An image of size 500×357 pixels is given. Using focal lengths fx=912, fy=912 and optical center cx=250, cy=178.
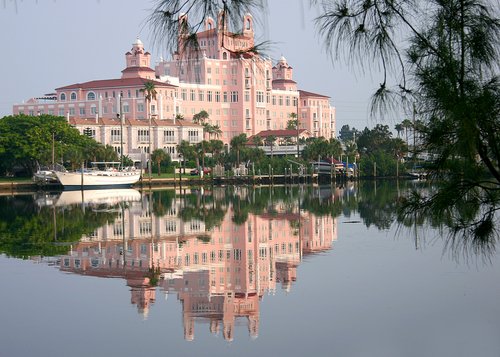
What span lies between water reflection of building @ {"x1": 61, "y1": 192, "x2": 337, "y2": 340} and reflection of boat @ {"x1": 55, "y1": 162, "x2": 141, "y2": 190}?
44.1m

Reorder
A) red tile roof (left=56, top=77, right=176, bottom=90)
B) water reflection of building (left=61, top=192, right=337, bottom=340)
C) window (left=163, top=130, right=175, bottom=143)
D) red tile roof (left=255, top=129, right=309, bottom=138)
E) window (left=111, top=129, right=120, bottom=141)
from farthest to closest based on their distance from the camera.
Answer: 1. red tile roof (left=255, top=129, right=309, bottom=138)
2. red tile roof (left=56, top=77, right=176, bottom=90)
3. window (left=163, top=130, right=175, bottom=143)
4. window (left=111, top=129, right=120, bottom=141)
5. water reflection of building (left=61, top=192, right=337, bottom=340)

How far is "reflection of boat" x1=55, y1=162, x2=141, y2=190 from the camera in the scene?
281ft

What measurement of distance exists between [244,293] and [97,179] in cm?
6986

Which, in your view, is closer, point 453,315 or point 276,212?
point 453,315

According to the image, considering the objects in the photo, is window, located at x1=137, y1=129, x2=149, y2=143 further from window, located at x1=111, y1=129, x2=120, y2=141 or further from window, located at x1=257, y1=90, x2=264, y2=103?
window, located at x1=257, y1=90, x2=264, y2=103

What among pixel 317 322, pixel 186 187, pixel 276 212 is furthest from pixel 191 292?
pixel 186 187

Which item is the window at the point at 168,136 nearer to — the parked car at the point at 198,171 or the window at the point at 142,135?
the window at the point at 142,135

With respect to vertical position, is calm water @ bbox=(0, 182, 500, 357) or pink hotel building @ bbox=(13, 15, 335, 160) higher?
pink hotel building @ bbox=(13, 15, 335, 160)

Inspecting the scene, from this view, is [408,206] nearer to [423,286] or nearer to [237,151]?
[423,286]

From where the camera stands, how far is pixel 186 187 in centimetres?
9000

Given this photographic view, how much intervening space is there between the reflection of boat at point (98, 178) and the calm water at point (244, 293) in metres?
49.8

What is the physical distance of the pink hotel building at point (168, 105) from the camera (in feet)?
376

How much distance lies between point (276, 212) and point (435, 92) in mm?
38148

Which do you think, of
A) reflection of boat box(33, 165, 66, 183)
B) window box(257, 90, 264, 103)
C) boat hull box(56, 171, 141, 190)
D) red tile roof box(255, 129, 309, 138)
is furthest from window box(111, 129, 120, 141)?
window box(257, 90, 264, 103)
